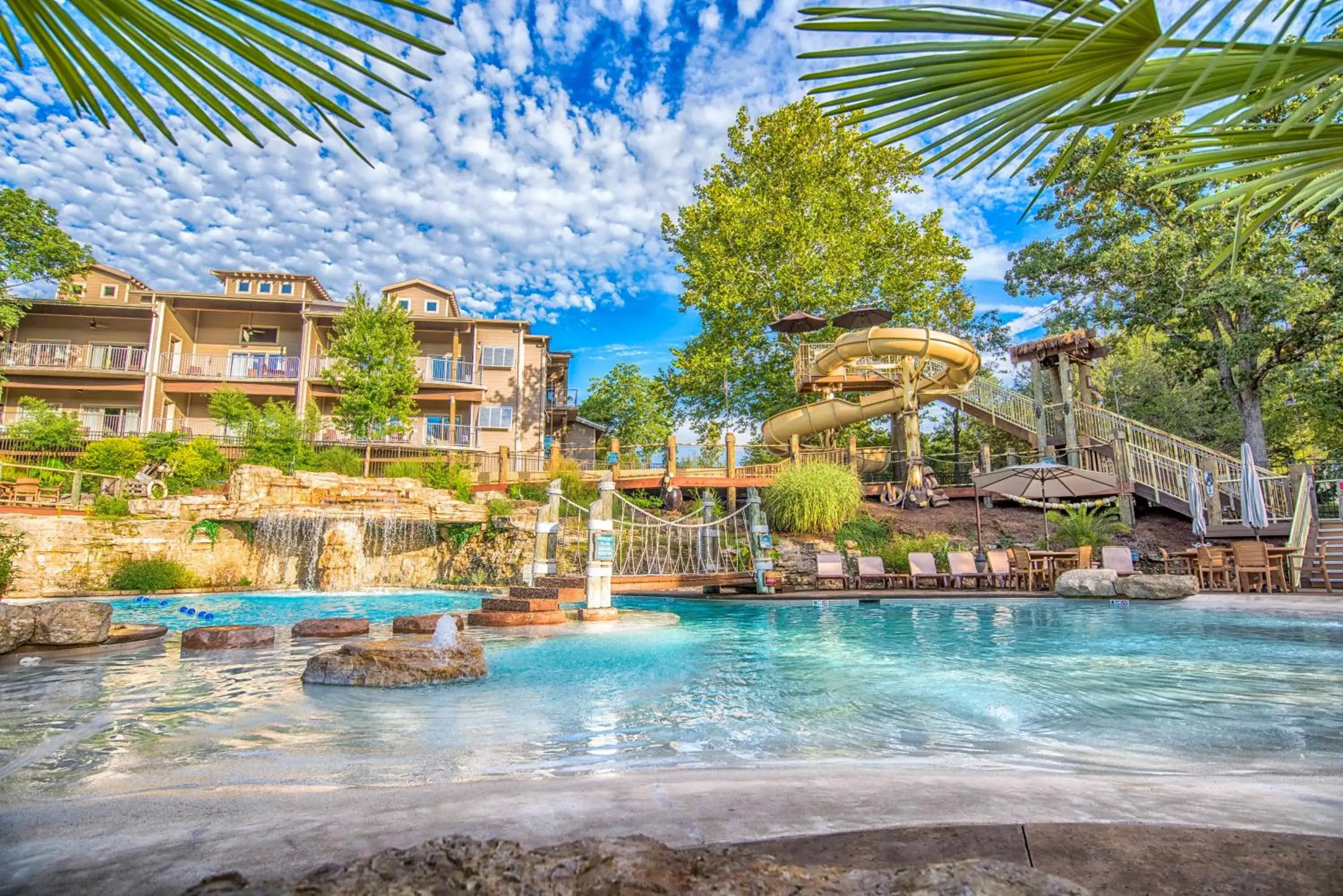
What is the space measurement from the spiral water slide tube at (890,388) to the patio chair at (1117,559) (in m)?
5.65

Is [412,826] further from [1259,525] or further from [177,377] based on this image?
[177,377]

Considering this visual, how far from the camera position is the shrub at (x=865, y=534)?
16.7 m

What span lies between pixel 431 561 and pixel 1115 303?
65.7 ft

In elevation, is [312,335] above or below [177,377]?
above

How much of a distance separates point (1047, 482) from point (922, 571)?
10.4ft

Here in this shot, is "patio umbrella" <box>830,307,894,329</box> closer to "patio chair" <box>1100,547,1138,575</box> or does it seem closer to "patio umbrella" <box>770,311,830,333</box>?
"patio umbrella" <box>770,311,830,333</box>

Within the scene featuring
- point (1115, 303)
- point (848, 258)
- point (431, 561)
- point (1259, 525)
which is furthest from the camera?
point (848, 258)

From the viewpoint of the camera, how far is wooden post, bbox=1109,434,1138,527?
16344mm

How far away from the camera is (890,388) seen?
21750 mm

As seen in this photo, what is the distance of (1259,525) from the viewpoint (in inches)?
503

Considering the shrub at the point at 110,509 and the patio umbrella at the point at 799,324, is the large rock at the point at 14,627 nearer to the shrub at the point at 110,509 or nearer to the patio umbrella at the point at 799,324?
the shrub at the point at 110,509

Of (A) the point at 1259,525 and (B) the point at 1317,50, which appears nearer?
(B) the point at 1317,50

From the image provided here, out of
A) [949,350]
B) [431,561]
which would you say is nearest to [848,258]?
[949,350]

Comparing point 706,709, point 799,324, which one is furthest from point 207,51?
point 799,324
